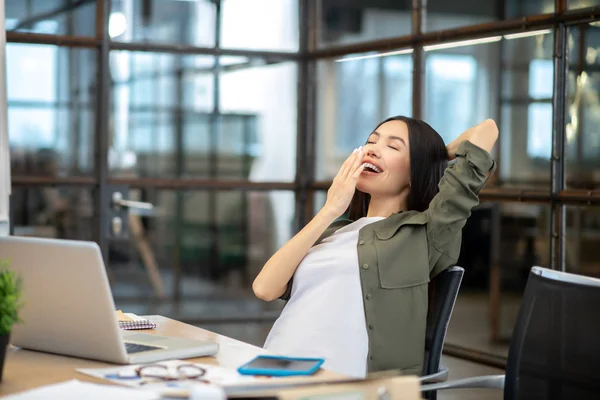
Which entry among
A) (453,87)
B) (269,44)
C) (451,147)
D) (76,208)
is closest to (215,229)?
(76,208)

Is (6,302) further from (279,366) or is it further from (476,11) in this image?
(476,11)

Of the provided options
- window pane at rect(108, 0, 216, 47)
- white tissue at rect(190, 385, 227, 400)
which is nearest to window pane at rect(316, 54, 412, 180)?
window pane at rect(108, 0, 216, 47)

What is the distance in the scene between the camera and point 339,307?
8.09 feet

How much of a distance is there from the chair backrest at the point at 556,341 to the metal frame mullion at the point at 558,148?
201 centimetres

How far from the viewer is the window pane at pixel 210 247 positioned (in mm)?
5297

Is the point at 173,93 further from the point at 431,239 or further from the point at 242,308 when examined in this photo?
the point at 431,239

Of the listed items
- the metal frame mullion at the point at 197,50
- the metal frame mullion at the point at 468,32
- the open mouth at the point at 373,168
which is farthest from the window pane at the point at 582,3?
the metal frame mullion at the point at 197,50

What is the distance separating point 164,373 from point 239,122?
12.4 ft

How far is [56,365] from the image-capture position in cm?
184

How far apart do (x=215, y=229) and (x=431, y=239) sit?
10.1 ft

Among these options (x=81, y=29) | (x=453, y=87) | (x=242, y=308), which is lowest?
(x=242, y=308)

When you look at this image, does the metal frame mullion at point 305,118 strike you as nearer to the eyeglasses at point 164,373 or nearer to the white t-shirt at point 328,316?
the white t-shirt at point 328,316

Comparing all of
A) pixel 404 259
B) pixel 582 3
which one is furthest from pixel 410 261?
pixel 582 3

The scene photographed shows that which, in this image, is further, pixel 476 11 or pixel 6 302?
pixel 476 11
